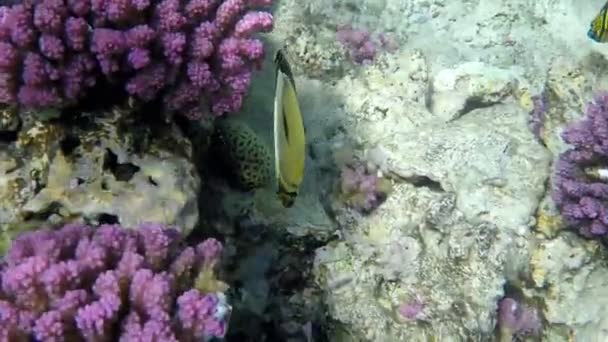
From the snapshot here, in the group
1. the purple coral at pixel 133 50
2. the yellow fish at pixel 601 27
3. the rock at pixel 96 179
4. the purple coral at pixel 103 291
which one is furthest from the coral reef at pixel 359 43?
the purple coral at pixel 103 291

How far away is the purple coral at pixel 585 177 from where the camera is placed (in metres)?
3.84

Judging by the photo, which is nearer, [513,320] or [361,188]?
[513,320]

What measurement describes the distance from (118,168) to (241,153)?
0.81 m

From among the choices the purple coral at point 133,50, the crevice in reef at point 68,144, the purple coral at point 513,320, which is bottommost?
the purple coral at point 513,320

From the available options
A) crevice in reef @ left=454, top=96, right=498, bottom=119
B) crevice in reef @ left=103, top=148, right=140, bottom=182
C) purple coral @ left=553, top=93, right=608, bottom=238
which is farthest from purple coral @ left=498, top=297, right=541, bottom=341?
crevice in reef @ left=103, top=148, right=140, bottom=182

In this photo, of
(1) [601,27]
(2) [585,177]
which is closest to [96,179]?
(2) [585,177]

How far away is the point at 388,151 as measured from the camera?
395cm

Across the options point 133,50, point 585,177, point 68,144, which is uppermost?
point 133,50

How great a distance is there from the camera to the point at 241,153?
3277 millimetres

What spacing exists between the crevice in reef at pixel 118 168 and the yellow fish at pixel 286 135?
67cm

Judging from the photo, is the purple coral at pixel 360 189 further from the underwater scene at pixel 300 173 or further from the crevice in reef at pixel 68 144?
the crevice in reef at pixel 68 144

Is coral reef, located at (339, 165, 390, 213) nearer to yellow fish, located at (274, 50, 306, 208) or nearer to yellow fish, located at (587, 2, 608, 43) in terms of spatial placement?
yellow fish, located at (274, 50, 306, 208)

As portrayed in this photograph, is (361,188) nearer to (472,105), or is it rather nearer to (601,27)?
(472,105)

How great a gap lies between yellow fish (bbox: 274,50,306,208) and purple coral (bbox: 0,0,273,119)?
0.49 metres
